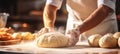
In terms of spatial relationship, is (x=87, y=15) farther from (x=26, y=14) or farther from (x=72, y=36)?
(x=26, y=14)

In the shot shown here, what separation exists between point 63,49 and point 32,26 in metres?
3.13

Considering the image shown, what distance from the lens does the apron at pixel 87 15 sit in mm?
2076

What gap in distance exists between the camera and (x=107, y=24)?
210 centimetres

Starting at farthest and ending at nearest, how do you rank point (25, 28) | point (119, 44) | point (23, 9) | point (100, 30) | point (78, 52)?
point (23, 9), point (25, 28), point (100, 30), point (119, 44), point (78, 52)

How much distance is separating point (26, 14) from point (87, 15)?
254cm

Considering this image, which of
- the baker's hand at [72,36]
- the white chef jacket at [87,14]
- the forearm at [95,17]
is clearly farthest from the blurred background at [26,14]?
the baker's hand at [72,36]

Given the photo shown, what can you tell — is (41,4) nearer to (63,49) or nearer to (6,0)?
(6,0)

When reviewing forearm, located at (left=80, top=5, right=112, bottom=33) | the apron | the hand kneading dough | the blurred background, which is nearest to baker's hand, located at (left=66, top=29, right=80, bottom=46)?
the hand kneading dough

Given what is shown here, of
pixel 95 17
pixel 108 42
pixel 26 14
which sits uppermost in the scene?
pixel 26 14

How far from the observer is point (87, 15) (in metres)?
2.13

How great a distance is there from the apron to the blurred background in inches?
77.6

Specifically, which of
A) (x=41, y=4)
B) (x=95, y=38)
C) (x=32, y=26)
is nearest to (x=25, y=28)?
(x=32, y=26)

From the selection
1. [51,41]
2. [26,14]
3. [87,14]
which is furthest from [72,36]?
[26,14]

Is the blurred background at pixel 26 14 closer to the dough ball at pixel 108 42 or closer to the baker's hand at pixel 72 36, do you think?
the baker's hand at pixel 72 36
